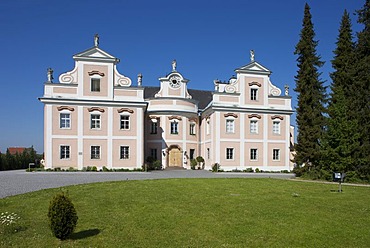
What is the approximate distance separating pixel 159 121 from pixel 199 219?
28.3m

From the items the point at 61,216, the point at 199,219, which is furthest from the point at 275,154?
the point at 61,216

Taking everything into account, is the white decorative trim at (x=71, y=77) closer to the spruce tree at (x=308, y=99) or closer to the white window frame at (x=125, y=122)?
the white window frame at (x=125, y=122)

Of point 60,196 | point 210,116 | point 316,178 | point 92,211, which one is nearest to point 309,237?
point 60,196

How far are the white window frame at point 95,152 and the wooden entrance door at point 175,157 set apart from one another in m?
8.41

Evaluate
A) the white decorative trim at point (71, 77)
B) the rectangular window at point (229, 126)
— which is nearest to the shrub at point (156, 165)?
the rectangular window at point (229, 126)

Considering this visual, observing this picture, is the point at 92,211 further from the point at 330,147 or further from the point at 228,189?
the point at 330,147

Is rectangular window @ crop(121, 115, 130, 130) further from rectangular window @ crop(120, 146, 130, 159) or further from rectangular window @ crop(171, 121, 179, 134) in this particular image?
rectangular window @ crop(171, 121, 179, 134)

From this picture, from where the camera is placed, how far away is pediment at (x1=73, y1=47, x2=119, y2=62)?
107 ft

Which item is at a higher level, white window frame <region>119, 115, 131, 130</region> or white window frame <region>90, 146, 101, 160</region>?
white window frame <region>119, 115, 131, 130</region>

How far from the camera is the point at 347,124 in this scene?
19203 mm

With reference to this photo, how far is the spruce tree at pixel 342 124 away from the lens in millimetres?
19141

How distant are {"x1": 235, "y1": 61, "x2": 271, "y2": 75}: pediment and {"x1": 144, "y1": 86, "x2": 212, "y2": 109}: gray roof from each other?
10.3m

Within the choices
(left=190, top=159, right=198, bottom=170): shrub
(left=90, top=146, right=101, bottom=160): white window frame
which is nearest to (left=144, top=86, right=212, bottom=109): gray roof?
(left=190, top=159, right=198, bottom=170): shrub

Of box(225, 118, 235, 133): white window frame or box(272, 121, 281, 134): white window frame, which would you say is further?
box(272, 121, 281, 134): white window frame
